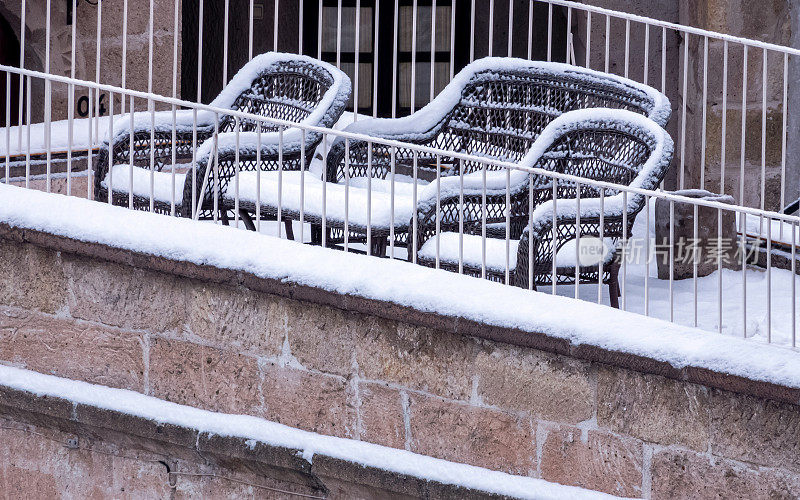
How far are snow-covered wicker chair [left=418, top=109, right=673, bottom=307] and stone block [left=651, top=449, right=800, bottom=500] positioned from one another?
80 centimetres

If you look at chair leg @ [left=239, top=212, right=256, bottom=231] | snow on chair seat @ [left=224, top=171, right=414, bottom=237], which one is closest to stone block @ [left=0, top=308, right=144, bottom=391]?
snow on chair seat @ [left=224, top=171, right=414, bottom=237]

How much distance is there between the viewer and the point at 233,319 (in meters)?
5.35

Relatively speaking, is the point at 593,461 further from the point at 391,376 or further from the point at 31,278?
the point at 31,278

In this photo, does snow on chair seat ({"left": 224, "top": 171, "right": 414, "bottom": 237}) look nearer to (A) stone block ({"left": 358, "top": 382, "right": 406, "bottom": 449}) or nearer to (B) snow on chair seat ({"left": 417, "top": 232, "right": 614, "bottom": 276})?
(B) snow on chair seat ({"left": 417, "top": 232, "right": 614, "bottom": 276})

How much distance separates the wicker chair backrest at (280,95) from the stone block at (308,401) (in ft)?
6.36

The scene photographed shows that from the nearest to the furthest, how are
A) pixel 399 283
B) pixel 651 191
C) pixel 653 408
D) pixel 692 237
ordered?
pixel 653 408 → pixel 651 191 → pixel 399 283 → pixel 692 237

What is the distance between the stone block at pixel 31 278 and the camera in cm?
563

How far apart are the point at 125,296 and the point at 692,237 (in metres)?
2.64

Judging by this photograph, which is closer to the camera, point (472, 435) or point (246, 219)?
point (472, 435)

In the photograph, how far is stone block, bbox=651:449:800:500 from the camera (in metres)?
4.52

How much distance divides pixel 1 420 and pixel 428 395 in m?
1.82

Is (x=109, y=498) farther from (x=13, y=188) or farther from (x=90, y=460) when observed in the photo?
(x=13, y=188)

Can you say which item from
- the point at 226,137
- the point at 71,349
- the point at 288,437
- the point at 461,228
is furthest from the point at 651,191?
the point at 71,349

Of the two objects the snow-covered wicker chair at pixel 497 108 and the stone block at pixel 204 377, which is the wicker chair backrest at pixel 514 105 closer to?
the snow-covered wicker chair at pixel 497 108
